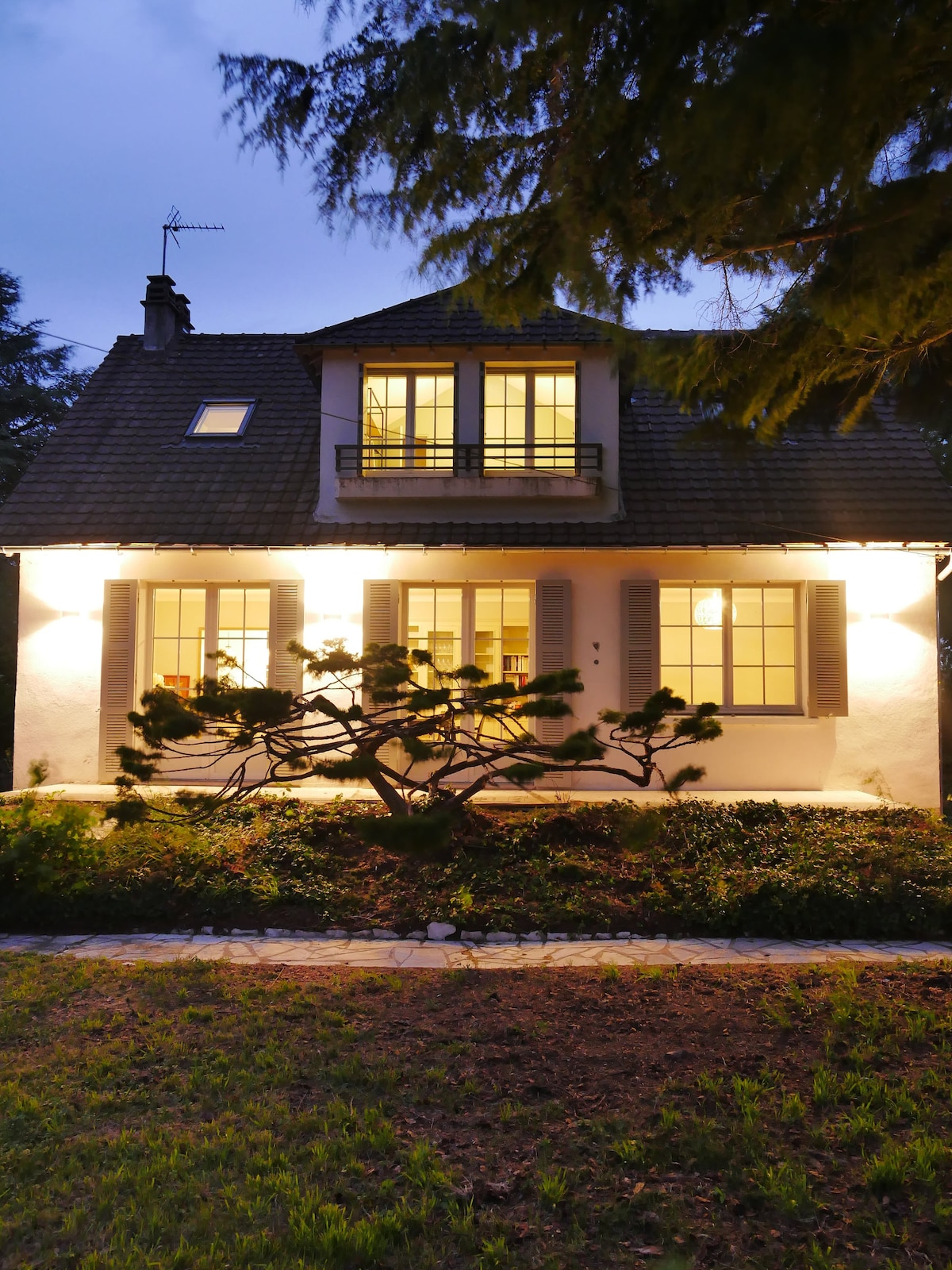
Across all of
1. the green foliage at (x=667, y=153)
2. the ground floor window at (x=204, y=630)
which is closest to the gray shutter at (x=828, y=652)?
the green foliage at (x=667, y=153)

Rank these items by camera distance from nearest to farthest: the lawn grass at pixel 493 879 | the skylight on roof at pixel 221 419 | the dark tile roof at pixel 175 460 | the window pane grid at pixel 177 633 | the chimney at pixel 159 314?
the lawn grass at pixel 493 879, the dark tile roof at pixel 175 460, the window pane grid at pixel 177 633, the skylight on roof at pixel 221 419, the chimney at pixel 159 314

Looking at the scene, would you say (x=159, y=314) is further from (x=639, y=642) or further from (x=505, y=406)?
(x=639, y=642)

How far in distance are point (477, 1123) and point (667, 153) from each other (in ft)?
12.0

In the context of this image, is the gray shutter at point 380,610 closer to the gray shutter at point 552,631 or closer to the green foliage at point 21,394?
the gray shutter at point 552,631

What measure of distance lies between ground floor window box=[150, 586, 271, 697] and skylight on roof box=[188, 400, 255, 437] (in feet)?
7.84

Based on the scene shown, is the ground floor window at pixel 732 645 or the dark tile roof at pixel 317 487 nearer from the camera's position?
the dark tile roof at pixel 317 487

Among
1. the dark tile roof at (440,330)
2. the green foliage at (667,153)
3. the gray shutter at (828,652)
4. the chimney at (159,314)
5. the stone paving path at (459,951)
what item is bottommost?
the stone paving path at (459,951)

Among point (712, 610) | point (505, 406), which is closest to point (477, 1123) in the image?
point (712, 610)

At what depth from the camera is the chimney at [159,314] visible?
1305 centimetres

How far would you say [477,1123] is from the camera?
10.8 ft

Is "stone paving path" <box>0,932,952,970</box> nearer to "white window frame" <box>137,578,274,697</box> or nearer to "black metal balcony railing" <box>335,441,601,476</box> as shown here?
"white window frame" <box>137,578,274,697</box>

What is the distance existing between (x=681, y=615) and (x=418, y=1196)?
318 inches

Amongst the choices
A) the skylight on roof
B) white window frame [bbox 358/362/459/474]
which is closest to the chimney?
the skylight on roof

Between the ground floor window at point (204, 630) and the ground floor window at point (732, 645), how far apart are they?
463 centimetres
